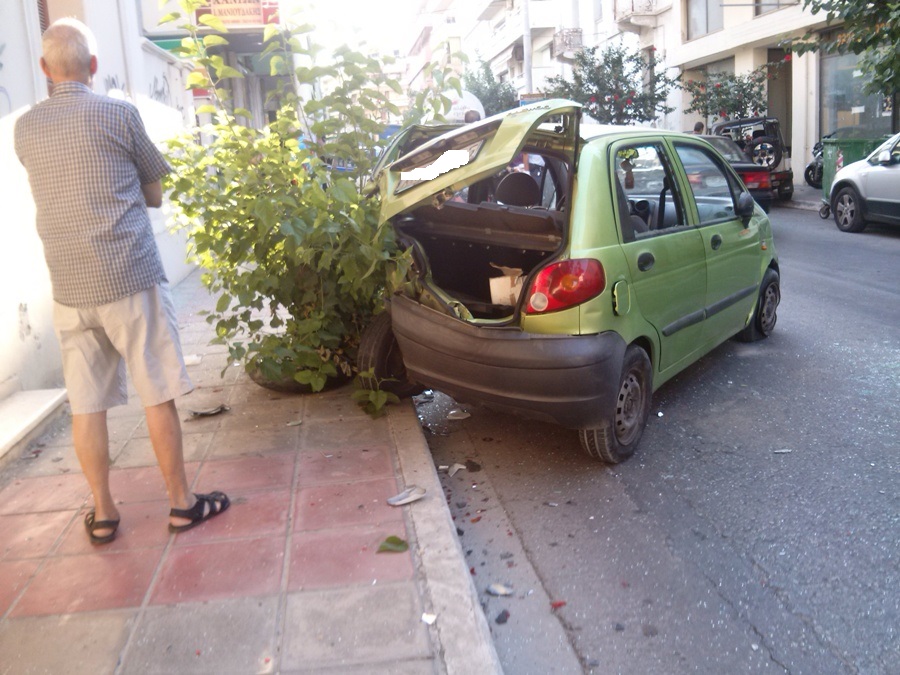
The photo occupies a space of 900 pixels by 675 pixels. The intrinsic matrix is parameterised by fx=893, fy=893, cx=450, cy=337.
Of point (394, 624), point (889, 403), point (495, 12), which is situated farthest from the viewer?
point (495, 12)

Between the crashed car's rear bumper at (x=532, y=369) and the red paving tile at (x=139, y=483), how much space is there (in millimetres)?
1472

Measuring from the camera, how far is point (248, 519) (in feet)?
13.0

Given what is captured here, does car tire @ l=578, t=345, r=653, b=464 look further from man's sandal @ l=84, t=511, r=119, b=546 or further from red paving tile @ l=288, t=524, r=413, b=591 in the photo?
man's sandal @ l=84, t=511, r=119, b=546

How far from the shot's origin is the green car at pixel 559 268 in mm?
4355

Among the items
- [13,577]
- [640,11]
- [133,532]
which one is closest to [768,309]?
[133,532]

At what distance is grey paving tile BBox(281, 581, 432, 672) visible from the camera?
113 inches

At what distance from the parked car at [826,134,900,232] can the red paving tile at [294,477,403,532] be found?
1120 cm

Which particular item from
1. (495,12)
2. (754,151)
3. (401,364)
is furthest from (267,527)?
(495,12)

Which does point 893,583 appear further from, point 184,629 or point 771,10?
point 771,10

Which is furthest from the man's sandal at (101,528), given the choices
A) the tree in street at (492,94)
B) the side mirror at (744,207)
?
the tree in street at (492,94)

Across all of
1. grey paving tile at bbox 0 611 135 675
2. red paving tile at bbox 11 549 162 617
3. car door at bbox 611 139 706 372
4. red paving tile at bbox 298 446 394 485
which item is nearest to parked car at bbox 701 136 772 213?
car door at bbox 611 139 706 372

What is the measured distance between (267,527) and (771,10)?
79.6 ft

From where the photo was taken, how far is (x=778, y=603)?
11.0ft

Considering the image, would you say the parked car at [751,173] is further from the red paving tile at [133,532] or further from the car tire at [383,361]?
the red paving tile at [133,532]
